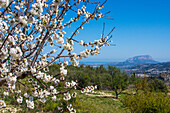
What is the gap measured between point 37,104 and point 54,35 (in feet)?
20.3

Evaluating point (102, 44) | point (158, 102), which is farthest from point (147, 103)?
point (102, 44)

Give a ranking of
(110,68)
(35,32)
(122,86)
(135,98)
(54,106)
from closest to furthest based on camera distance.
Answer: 1. (35,32)
2. (135,98)
3. (54,106)
4. (122,86)
5. (110,68)

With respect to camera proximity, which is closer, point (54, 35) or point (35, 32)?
point (54, 35)

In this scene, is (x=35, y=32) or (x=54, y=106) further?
(x=54, y=106)

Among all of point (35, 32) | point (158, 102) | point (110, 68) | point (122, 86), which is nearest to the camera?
point (35, 32)

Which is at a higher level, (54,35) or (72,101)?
(54,35)

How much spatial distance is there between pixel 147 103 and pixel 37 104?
5426 mm

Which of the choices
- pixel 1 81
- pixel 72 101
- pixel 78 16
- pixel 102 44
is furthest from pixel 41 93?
pixel 72 101

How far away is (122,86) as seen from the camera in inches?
625

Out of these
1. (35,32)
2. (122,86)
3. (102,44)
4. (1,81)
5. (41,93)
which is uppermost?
(35,32)

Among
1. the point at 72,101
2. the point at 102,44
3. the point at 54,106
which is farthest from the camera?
the point at 54,106

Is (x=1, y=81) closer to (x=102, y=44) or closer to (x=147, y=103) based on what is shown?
(x=102, y=44)

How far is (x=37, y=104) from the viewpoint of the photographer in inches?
281

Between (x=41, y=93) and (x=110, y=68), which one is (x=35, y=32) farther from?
(x=110, y=68)
